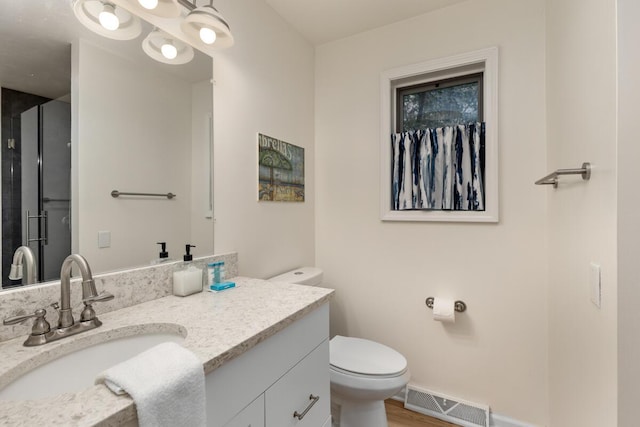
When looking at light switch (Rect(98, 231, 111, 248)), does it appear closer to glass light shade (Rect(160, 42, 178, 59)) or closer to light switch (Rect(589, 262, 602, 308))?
glass light shade (Rect(160, 42, 178, 59))

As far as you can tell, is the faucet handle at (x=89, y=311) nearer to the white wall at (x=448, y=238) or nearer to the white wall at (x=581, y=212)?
the white wall at (x=581, y=212)

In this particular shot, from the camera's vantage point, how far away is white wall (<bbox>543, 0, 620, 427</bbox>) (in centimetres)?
81

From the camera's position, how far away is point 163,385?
538mm

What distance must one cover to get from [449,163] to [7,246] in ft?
6.31

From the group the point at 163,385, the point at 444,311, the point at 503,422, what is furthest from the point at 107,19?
the point at 503,422

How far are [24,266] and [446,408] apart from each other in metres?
2.08

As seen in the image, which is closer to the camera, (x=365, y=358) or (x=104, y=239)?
(x=104, y=239)

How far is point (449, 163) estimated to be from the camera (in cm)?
175

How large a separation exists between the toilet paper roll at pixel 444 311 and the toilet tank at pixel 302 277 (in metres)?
0.71

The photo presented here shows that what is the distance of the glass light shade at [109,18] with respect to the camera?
100cm

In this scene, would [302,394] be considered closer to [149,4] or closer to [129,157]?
[129,157]

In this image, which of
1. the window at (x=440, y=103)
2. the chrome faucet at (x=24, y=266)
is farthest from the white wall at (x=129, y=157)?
the window at (x=440, y=103)

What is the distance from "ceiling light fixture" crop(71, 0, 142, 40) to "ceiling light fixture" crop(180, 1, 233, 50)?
181 mm

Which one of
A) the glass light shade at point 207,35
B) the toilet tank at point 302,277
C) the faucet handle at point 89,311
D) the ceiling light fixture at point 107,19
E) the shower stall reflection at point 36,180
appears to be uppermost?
the glass light shade at point 207,35
